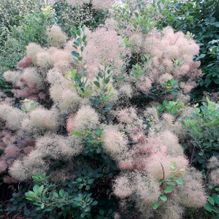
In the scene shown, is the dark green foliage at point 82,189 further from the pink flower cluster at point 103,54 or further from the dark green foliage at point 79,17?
the dark green foliage at point 79,17

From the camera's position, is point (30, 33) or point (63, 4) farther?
point (63, 4)

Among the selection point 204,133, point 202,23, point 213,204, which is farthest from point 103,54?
point 202,23

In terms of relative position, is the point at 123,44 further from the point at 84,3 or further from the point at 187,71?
the point at 84,3

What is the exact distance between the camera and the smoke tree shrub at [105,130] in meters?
2.38

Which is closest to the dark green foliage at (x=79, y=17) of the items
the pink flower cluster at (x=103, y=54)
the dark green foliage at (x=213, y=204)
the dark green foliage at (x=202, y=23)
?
the dark green foliage at (x=202, y=23)

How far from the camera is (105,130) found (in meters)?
2.58

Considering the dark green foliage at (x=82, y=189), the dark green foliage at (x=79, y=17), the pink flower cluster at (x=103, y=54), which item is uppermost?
the pink flower cluster at (x=103, y=54)

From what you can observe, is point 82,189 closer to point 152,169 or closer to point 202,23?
point 152,169

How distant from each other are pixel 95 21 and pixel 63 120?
203cm

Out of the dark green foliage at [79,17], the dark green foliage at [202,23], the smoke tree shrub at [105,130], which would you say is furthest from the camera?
the dark green foliage at [79,17]

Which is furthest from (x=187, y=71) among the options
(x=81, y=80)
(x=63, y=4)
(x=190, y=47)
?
(x=63, y=4)

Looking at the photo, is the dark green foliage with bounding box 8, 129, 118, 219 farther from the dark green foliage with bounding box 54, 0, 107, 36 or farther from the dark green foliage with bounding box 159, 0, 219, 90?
the dark green foliage with bounding box 54, 0, 107, 36

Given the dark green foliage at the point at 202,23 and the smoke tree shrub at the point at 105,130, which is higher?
the dark green foliage at the point at 202,23

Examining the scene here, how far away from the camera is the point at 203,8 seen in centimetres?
444
